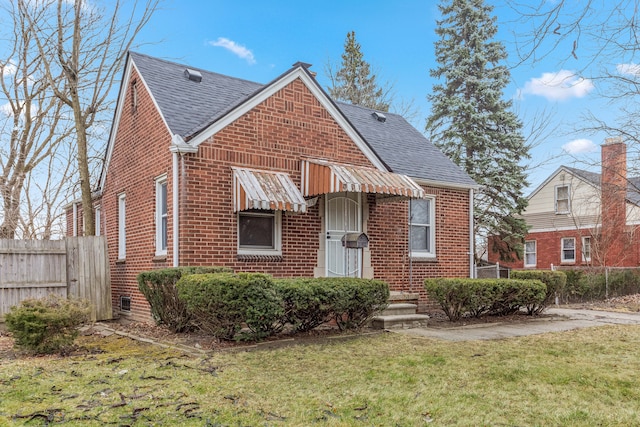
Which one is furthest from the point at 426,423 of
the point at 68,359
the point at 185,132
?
the point at 185,132

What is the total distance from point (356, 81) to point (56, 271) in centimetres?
2695

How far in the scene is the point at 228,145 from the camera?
1005 centimetres

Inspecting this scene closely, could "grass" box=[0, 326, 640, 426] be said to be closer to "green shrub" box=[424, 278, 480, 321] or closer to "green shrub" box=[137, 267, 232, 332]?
"green shrub" box=[137, 267, 232, 332]

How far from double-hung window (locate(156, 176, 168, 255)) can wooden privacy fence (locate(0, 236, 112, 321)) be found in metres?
1.82

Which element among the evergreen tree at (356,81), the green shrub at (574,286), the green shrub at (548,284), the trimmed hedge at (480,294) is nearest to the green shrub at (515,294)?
the trimmed hedge at (480,294)

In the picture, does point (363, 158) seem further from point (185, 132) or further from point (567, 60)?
point (567, 60)

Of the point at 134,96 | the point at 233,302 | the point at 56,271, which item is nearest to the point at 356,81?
the point at 134,96

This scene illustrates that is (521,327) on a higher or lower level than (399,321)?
lower

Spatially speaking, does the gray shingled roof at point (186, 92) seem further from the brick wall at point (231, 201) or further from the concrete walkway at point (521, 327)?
the concrete walkway at point (521, 327)

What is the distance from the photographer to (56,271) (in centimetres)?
1113

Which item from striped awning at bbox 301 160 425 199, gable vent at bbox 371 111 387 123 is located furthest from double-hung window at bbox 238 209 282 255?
gable vent at bbox 371 111 387 123

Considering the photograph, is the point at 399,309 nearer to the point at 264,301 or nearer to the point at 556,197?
the point at 264,301

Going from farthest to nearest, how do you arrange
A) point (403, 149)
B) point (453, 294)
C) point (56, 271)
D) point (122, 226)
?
point (403, 149), point (122, 226), point (56, 271), point (453, 294)

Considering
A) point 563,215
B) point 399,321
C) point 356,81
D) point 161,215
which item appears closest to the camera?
point 399,321
